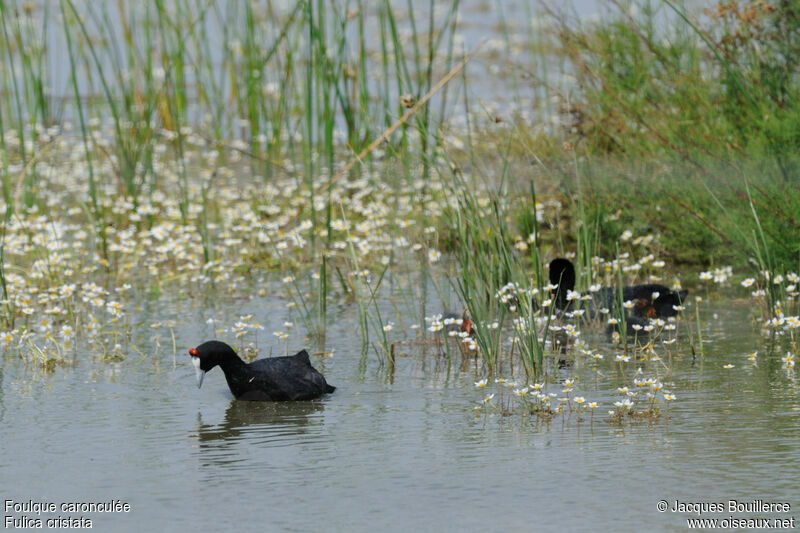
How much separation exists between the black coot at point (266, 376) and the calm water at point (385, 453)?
70 mm

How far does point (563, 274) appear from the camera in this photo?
26.5 feet

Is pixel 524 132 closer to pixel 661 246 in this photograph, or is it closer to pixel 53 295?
pixel 661 246

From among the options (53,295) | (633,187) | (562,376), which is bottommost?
(562,376)

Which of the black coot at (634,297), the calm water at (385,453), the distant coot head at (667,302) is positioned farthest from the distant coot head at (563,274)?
the calm water at (385,453)

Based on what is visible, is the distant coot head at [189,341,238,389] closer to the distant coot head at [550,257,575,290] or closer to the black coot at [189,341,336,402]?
the black coot at [189,341,336,402]

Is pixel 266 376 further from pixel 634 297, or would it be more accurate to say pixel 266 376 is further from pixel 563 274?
pixel 634 297

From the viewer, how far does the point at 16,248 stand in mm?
9977

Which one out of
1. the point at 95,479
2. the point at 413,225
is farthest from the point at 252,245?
the point at 95,479

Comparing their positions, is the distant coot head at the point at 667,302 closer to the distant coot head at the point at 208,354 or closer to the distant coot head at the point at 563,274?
the distant coot head at the point at 563,274

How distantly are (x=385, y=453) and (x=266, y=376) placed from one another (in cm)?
131

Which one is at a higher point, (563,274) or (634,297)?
(563,274)

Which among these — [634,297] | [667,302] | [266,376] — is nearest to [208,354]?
[266,376]

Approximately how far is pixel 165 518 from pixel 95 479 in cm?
61

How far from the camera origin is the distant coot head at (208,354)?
637 cm
